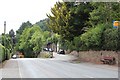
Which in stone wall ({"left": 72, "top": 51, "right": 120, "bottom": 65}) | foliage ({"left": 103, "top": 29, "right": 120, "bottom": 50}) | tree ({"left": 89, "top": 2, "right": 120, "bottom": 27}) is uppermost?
tree ({"left": 89, "top": 2, "right": 120, "bottom": 27})

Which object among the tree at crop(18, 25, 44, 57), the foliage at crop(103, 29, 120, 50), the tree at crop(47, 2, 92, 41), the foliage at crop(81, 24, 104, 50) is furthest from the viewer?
the tree at crop(18, 25, 44, 57)

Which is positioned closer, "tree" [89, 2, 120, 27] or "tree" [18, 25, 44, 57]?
"tree" [89, 2, 120, 27]

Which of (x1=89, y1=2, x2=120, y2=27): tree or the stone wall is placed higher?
(x1=89, y1=2, x2=120, y2=27): tree

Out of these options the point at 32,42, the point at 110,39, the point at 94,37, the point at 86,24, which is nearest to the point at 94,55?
the point at 94,37

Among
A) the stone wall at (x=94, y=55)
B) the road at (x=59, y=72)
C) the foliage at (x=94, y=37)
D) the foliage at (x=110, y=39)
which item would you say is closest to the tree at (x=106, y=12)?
the foliage at (x=94, y=37)

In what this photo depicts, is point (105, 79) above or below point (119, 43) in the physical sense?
below

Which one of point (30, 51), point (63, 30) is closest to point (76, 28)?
point (63, 30)

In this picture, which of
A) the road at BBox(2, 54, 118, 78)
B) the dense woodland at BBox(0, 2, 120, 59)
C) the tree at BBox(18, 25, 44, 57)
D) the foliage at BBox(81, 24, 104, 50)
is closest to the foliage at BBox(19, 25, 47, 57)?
the tree at BBox(18, 25, 44, 57)

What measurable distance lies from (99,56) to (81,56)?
1209cm

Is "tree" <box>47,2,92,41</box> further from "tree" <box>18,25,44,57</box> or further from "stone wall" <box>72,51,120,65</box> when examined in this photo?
"tree" <box>18,25,44,57</box>

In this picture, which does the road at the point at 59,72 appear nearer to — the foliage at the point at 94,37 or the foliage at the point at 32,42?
the foliage at the point at 94,37

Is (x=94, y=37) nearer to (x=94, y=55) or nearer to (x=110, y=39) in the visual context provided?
(x=94, y=55)

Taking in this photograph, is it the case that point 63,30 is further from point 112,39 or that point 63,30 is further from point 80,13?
point 112,39

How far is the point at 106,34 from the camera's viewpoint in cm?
3984
